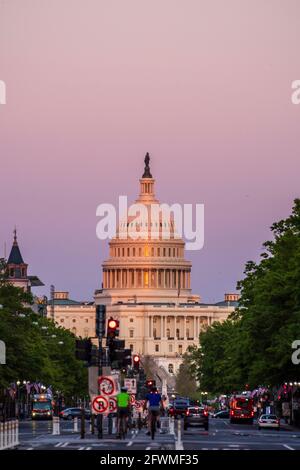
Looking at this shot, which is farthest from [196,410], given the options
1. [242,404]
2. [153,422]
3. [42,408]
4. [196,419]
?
[42,408]

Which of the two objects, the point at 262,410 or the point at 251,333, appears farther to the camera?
the point at 262,410

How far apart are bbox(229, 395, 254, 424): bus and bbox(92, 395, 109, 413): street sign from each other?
75469mm

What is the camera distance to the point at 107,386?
66.2m

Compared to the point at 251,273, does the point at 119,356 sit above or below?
below

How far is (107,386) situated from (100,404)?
816 mm

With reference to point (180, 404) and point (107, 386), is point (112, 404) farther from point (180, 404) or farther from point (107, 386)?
point (180, 404)

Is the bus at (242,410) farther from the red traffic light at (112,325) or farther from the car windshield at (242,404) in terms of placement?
the red traffic light at (112,325)

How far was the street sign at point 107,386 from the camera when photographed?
6600 centimetres

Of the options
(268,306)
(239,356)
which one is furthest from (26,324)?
(268,306)

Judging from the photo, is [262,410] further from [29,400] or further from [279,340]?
[279,340]

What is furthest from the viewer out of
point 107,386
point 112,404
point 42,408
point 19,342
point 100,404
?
point 42,408

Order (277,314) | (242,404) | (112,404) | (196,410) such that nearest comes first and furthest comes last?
(112,404), (196,410), (277,314), (242,404)

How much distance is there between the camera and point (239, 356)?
501ft

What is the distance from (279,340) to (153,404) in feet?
142
